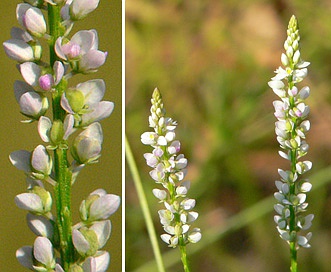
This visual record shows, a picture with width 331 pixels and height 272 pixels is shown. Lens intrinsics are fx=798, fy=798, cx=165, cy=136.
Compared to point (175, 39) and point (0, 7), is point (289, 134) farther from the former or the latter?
point (175, 39)

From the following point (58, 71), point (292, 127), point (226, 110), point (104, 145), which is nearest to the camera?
point (58, 71)

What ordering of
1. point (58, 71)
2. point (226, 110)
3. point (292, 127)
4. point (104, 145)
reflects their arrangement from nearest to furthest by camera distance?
point (58, 71) < point (292, 127) < point (104, 145) < point (226, 110)

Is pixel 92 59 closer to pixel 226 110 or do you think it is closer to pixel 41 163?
pixel 41 163

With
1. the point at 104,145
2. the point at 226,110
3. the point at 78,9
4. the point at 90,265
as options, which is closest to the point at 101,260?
the point at 90,265

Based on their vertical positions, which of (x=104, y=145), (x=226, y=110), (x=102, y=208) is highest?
(x=102, y=208)

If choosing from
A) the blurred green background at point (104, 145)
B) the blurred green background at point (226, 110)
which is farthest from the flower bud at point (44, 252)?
the blurred green background at point (226, 110)

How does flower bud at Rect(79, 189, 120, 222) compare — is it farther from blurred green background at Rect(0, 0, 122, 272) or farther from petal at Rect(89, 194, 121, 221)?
blurred green background at Rect(0, 0, 122, 272)

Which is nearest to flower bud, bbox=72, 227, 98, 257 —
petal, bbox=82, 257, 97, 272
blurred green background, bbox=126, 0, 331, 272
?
petal, bbox=82, 257, 97, 272
